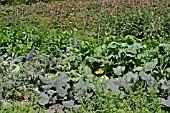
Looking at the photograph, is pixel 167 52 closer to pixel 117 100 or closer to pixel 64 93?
pixel 117 100

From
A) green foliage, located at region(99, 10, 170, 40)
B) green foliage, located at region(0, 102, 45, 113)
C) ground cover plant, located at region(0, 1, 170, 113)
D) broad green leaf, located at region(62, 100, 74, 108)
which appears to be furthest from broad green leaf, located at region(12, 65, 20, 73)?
green foliage, located at region(99, 10, 170, 40)

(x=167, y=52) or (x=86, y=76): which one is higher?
(x=167, y=52)

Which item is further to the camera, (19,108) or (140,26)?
(140,26)

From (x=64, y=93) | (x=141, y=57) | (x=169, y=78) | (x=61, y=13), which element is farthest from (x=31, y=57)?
(x=61, y=13)

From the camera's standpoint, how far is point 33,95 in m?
4.86

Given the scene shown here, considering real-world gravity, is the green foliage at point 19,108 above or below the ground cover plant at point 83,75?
below

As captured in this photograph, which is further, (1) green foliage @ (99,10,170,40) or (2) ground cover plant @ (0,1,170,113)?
(1) green foliage @ (99,10,170,40)

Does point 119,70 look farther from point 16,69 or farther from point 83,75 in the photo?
point 16,69

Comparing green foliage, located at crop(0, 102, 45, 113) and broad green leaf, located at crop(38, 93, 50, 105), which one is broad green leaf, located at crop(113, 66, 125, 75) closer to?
broad green leaf, located at crop(38, 93, 50, 105)

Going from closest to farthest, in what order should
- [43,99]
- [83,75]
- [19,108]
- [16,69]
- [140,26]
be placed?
[19,108]
[43,99]
[83,75]
[16,69]
[140,26]

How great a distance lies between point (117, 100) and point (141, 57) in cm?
102

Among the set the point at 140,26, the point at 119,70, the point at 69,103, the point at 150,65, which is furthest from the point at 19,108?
the point at 140,26

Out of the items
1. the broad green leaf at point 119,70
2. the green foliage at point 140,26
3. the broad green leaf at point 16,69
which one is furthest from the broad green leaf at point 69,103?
the green foliage at point 140,26

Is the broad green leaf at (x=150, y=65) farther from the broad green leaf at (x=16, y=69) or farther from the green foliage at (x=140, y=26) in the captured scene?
the green foliage at (x=140, y=26)
